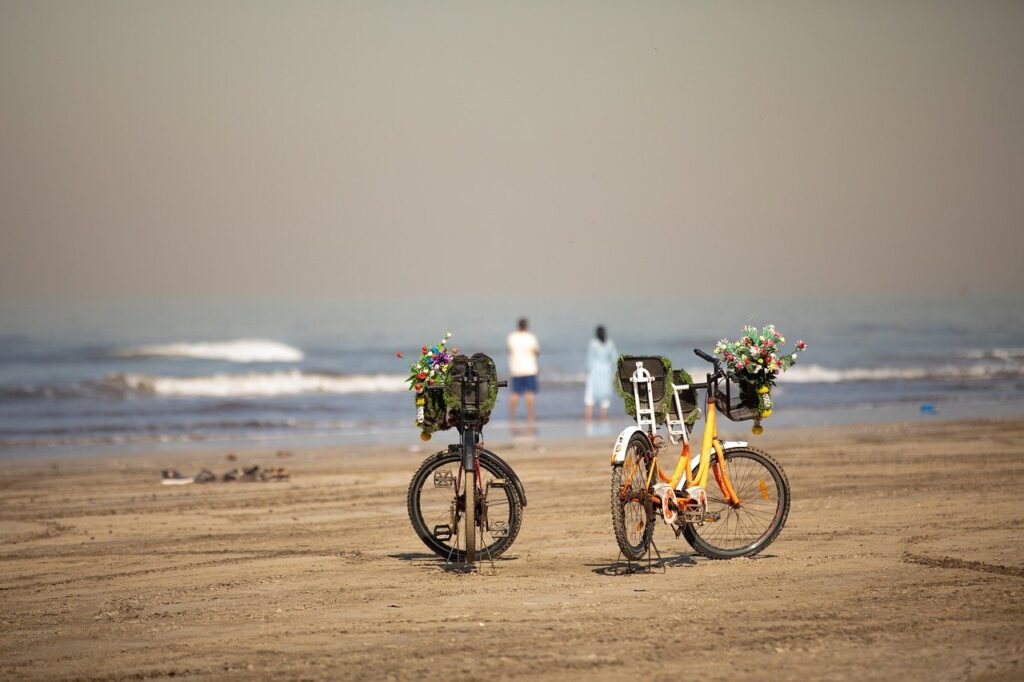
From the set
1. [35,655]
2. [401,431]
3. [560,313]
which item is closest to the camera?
[35,655]

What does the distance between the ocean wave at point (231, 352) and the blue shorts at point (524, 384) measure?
27918 millimetres

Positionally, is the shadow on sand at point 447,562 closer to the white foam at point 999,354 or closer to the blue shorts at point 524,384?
the blue shorts at point 524,384

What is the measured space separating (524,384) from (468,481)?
41.1 feet

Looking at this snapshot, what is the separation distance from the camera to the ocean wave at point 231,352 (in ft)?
153

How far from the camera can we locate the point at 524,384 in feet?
67.8

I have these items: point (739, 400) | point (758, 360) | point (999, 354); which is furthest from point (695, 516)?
point (999, 354)

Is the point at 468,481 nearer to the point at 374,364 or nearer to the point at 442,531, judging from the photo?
the point at 442,531

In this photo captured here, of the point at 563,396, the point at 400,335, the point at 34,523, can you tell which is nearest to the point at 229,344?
the point at 400,335

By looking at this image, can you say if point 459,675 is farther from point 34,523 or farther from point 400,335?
point 400,335

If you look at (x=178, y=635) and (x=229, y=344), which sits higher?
(x=229, y=344)

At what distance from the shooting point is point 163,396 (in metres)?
31.3

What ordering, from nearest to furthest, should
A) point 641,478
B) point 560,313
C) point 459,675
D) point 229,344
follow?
1. point 459,675
2. point 641,478
3. point 229,344
4. point 560,313

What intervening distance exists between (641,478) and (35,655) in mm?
3741

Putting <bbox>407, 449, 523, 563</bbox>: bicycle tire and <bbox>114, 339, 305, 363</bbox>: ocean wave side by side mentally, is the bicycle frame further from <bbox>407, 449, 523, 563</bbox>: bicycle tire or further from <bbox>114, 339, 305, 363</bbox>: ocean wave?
<bbox>114, 339, 305, 363</bbox>: ocean wave
